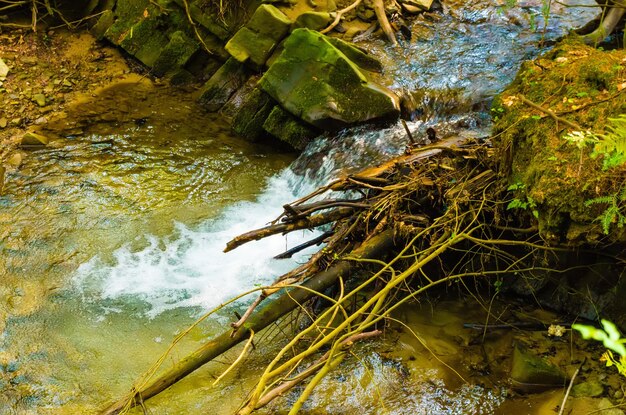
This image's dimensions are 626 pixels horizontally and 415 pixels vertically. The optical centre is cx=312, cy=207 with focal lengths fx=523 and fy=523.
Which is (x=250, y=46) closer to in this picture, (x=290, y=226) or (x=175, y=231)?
(x=175, y=231)

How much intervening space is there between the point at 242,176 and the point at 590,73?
3.90 metres

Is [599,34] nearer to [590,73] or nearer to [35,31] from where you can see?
[590,73]

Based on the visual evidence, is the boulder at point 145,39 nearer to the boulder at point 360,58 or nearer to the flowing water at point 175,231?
the flowing water at point 175,231

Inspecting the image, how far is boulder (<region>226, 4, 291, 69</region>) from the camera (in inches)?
280

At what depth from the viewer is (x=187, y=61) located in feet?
25.9

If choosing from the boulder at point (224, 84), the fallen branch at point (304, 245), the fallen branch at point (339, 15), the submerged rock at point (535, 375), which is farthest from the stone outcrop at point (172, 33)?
the submerged rock at point (535, 375)

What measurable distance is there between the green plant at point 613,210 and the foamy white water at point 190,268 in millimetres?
2318

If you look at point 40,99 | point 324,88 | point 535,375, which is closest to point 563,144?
point 535,375

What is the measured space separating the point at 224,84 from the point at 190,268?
360cm

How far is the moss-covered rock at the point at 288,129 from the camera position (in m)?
6.49

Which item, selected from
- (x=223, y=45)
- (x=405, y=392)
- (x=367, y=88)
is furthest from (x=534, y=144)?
(x=223, y=45)

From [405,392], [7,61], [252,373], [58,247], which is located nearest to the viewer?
[405,392]

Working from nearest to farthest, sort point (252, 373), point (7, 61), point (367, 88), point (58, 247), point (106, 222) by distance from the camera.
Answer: point (252, 373)
point (58, 247)
point (106, 222)
point (367, 88)
point (7, 61)

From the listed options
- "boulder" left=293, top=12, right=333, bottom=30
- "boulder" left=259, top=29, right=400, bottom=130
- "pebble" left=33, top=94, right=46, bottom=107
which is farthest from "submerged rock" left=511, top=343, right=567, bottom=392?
"pebble" left=33, top=94, right=46, bottom=107
